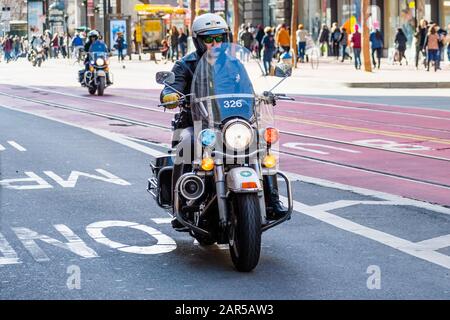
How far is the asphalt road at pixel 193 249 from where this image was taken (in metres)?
7.63

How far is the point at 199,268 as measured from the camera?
8.45 meters

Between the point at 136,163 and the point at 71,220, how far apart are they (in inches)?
198

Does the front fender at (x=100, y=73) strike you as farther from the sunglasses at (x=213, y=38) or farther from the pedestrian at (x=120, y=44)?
the pedestrian at (x=120, y=44)

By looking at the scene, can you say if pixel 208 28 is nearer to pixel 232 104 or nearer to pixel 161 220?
pixel 232 104

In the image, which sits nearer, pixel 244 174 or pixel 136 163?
pixel 244 174

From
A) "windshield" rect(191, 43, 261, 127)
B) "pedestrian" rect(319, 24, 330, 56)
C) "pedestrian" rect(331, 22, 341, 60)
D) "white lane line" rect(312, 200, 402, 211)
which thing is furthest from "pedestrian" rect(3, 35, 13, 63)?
"windshield" rect(191, 43, 261, 127)

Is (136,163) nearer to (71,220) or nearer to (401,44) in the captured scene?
(71,220)

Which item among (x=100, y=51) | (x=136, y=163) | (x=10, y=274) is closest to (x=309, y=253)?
(x=10, y=274)

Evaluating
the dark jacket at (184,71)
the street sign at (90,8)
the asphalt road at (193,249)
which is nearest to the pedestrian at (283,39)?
the asphalt road at (193,249)

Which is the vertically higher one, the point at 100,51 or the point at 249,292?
the point at 100,51

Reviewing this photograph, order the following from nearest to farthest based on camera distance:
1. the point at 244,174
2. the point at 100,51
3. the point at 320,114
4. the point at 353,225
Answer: the point at 244,174, the point at 353,225, the point at 320,114, the point at 100,51

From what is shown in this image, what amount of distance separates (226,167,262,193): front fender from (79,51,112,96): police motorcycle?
2472 centimetres

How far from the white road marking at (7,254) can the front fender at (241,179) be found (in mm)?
1725

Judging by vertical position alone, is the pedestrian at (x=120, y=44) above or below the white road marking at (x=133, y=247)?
above
